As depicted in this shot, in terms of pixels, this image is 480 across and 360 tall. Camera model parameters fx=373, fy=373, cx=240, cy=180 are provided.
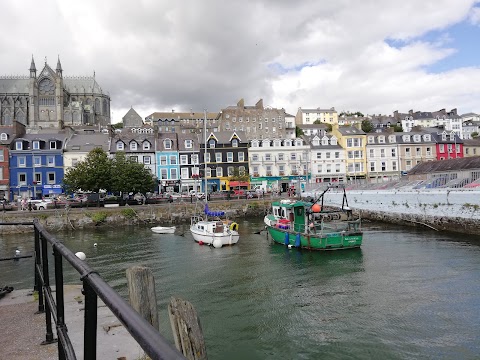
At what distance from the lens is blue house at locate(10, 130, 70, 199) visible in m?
61.4

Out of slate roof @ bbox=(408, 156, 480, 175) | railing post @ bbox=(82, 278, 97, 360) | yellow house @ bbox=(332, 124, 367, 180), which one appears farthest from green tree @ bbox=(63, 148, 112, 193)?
railing post @ bbox=(82, 278, 97, 360)

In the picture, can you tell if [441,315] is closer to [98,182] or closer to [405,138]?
[98,182]

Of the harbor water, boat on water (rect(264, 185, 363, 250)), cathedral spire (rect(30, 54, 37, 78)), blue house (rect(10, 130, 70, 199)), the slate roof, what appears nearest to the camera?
the harbor water

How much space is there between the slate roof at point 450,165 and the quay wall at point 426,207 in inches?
485

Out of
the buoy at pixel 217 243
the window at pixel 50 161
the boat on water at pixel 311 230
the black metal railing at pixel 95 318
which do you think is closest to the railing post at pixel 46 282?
the black metal railing at pixel 95 318

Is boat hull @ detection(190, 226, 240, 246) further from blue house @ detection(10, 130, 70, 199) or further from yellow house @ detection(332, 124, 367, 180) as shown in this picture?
yellow house @ detection(332, 124, 367, 180)

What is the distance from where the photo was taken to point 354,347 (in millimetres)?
10930

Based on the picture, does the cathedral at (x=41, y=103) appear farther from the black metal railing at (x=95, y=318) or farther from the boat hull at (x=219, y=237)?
the black metal railing at (x=95, y=318)

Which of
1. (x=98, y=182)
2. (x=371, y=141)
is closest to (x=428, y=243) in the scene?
(x=98, y=182)

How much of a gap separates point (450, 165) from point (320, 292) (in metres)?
40.3

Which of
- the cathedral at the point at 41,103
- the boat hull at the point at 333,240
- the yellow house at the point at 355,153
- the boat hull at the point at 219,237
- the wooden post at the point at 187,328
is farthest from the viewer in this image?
the cathedral at the point at 41,103

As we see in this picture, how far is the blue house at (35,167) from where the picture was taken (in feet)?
201

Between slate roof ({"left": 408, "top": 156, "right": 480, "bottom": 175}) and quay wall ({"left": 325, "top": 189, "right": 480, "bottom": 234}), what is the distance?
1233 cm

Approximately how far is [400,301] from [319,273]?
5592 millimetres
